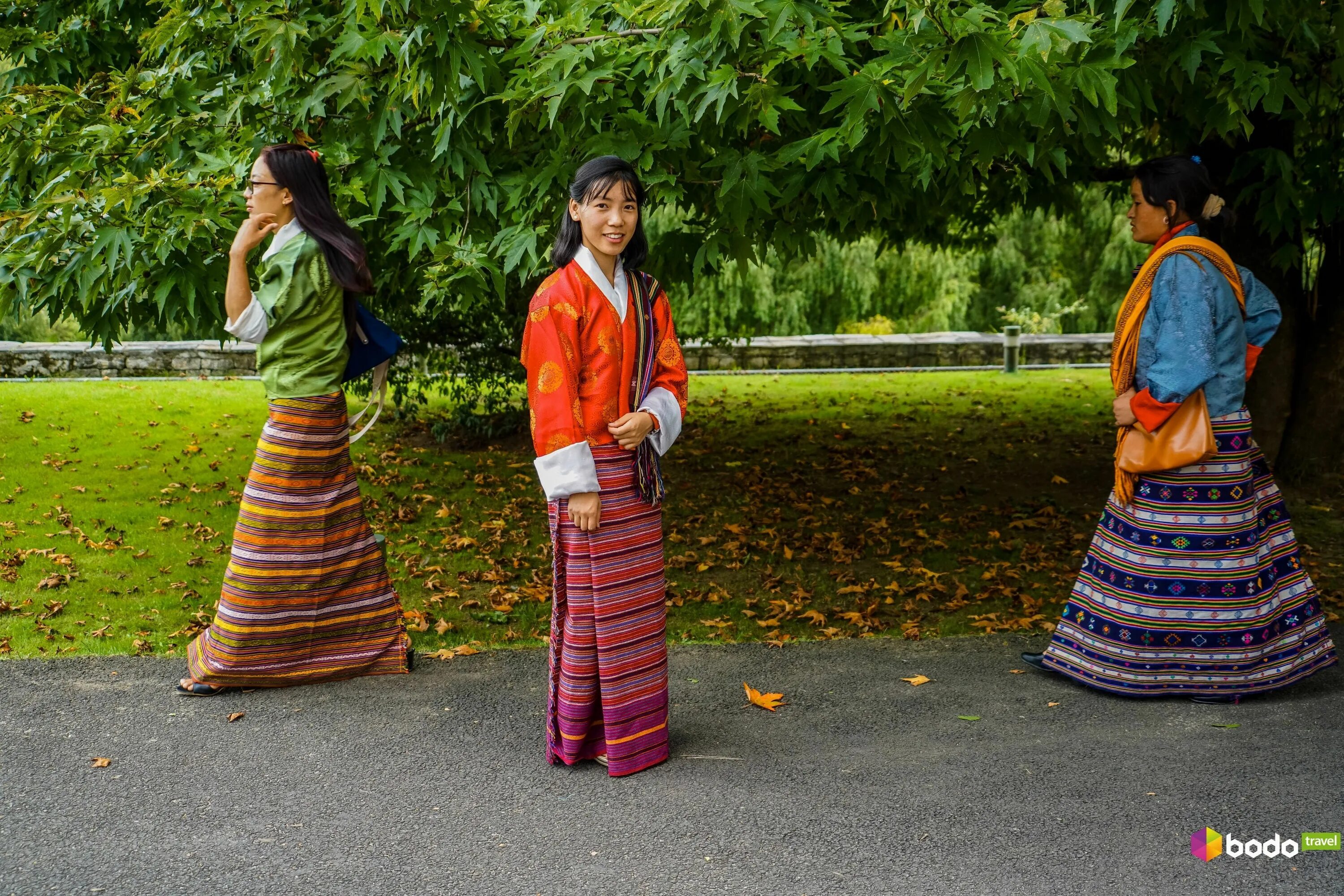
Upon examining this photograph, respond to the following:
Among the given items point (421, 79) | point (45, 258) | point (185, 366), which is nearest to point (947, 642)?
point (421, 79)

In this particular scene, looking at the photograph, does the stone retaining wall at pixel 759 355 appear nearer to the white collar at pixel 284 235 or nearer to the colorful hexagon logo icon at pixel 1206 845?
the white collar at pixel 284 235

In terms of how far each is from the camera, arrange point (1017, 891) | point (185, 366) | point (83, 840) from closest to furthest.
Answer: point (1017, 891) < point (83, 840) < point (185, 366)

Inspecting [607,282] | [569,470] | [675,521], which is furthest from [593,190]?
[675,521]

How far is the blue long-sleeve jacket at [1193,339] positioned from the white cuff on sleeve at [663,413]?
1761mm

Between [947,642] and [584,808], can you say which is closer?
[584,808]

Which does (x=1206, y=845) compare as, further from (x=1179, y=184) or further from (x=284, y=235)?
(x=284, y=235)

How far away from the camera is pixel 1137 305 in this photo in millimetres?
4168

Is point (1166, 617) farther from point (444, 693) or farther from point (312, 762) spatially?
point (312, 762)

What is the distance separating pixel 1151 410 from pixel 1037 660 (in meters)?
1.11

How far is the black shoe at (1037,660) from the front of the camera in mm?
4438

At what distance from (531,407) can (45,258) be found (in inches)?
86.5

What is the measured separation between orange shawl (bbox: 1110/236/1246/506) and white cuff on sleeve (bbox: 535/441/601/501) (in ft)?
6.52

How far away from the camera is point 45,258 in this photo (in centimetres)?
428

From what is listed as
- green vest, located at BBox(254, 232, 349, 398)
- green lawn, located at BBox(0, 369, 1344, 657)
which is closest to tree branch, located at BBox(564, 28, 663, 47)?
green vest, located at BBox(254, 232, 349, 398)
